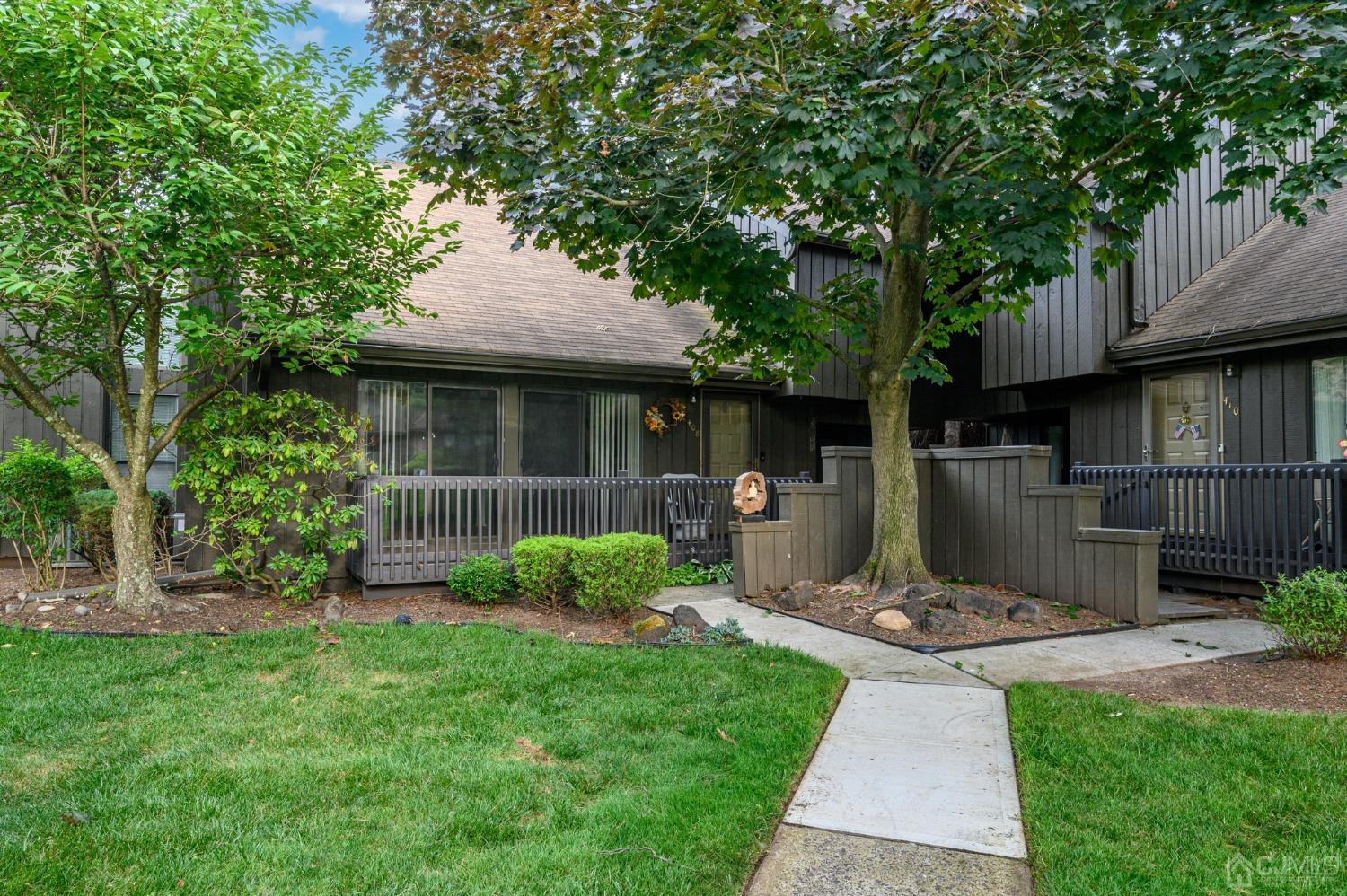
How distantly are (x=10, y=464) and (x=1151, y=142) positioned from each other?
978 centimetres

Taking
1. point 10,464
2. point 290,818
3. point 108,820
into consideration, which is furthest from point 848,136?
point 10,464

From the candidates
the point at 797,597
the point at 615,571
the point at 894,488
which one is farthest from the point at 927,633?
the point at 615,571

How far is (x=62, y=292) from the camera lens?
545cm

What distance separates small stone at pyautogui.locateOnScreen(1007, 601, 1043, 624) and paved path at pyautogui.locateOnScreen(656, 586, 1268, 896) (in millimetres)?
406

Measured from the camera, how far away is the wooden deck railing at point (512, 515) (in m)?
7.46

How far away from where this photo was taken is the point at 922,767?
11.2 feet

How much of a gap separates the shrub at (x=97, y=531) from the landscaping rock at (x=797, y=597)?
5.78m

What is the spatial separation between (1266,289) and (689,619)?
304 inches

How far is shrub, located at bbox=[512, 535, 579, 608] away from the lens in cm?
661

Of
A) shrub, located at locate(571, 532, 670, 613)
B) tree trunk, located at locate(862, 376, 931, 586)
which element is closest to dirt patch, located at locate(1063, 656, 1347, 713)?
tree trunk, located at locate(862, 376, 931, 586)

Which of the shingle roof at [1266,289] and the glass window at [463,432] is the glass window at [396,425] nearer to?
the glass window at [463,432]

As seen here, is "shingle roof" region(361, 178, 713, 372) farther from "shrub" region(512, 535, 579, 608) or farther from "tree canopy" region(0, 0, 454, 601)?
"shrub" region(512, 535, 579, 608)

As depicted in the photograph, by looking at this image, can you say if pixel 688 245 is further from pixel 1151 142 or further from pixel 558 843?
pixel 558 843

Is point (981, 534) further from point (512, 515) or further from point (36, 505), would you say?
point (36, 505)
